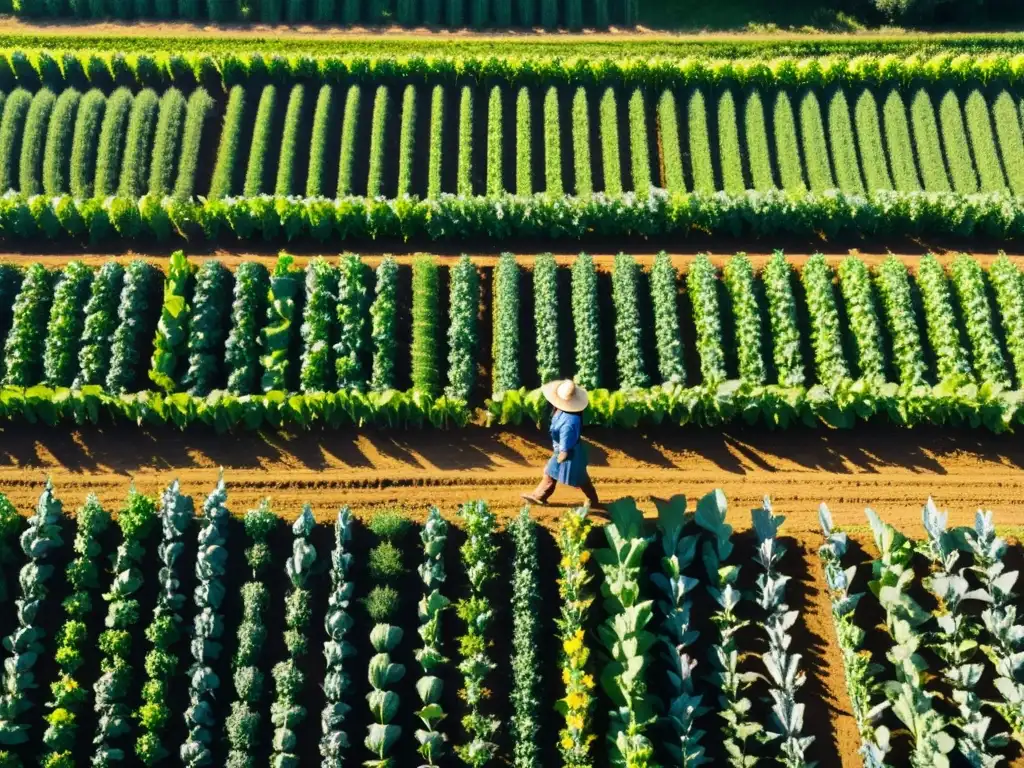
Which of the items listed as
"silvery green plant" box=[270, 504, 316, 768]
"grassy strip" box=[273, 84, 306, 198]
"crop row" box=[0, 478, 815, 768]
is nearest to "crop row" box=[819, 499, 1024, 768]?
"crop row" box=[0, 478, 815, 768]

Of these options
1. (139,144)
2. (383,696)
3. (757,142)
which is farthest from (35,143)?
(757,142)

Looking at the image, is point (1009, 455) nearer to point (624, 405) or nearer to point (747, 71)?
point (624, 405)

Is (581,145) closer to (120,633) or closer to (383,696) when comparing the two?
(383,696)

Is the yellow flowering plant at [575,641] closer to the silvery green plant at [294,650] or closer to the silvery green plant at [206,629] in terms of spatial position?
the silvery green plant at [294,650]

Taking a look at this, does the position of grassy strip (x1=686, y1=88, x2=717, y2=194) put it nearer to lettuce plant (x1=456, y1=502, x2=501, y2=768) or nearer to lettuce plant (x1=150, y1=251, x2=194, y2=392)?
lettuce plant (x1=456, y1=502, x2=501, y2=768)

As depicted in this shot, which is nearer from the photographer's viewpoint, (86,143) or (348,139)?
(86,143)

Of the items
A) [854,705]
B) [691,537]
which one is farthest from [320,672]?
[854,705]
